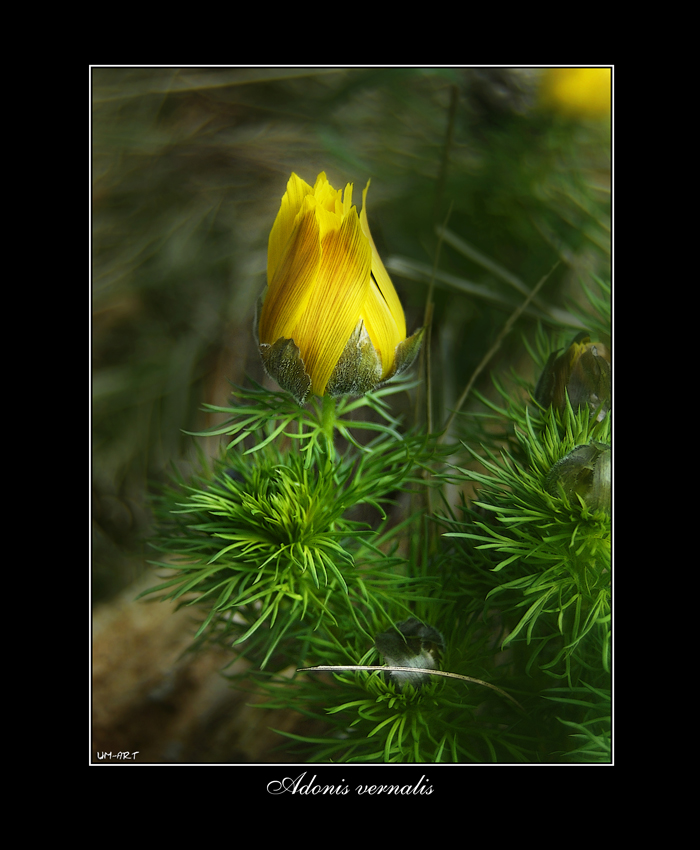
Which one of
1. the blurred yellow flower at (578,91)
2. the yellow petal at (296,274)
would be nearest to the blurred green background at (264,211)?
the blurred yellow flower at (578,91)

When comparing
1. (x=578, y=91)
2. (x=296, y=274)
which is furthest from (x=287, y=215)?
(x=578, y=91)

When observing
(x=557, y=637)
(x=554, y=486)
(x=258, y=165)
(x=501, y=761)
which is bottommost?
(x=501, y=761)

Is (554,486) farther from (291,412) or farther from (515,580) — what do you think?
(291,412)

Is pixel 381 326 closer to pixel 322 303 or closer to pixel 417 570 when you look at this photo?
pixel 322 303

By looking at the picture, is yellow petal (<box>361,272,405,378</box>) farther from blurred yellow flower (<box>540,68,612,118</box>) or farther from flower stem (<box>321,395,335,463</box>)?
blurred yellow flower (<box>540,68,612,118</box>)

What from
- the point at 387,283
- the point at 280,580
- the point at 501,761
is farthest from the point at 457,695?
the point at 387,283
